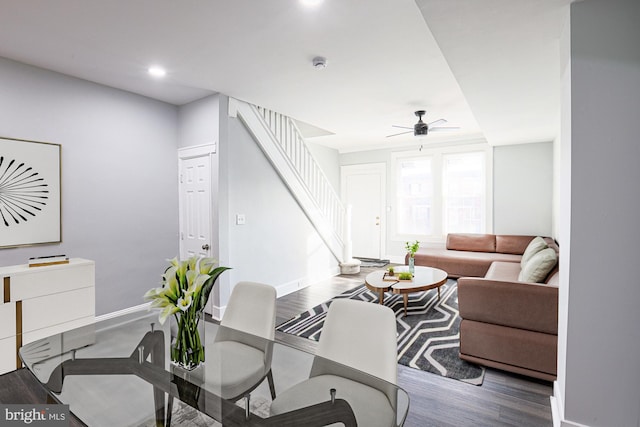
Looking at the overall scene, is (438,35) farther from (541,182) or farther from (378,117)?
(541,182)

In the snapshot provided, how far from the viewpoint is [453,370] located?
2443mm

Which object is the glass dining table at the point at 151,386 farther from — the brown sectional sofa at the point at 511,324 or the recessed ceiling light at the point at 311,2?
the recessed ceiling light at the point at 311,2

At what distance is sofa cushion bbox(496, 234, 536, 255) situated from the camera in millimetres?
5301

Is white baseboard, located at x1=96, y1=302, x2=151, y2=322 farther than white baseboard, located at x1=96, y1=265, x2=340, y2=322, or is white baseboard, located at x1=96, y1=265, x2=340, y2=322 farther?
white baseboard, located at x1=96, y1=265, x2=340, y2=322

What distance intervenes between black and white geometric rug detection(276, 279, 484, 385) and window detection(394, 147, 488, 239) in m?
1.95

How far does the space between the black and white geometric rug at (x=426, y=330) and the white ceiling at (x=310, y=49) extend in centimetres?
232

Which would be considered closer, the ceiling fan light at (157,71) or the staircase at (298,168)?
the ceiling fan light at (157,71)

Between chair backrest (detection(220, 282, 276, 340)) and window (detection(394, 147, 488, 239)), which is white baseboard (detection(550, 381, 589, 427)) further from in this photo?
window (detection(394, 147, 488, 239))

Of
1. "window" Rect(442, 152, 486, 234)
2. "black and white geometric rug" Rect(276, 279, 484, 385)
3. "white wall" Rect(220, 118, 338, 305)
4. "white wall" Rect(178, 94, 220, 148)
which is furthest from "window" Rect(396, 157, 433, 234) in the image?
"white wall" Rect(178, 94, 220, 148)

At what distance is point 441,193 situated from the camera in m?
6.29

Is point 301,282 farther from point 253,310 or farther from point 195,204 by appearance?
point 253,310

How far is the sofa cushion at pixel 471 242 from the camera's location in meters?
5.58

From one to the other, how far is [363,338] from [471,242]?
193 inches

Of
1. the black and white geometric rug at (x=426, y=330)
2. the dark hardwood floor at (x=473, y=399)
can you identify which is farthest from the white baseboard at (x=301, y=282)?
the dark hardwood floor at (x=473, y=399)
